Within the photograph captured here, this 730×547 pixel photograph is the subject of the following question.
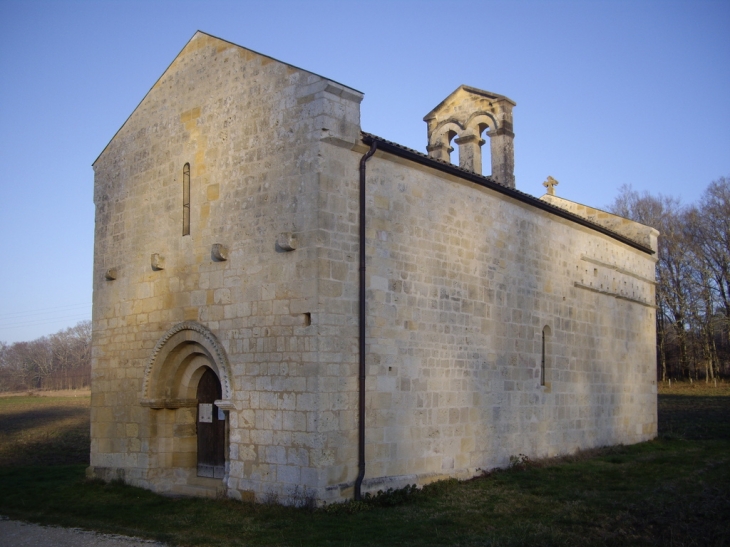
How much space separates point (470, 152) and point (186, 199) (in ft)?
25.3

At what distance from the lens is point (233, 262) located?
11.5 m

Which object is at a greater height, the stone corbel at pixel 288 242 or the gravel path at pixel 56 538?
the stone corbel at pixel 288 242

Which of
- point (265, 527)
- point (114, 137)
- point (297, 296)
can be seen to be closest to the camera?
point (265, 527)

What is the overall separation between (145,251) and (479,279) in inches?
249

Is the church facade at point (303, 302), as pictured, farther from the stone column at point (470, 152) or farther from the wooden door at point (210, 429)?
the stone column at point (470, 152)

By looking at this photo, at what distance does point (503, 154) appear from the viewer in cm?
1773

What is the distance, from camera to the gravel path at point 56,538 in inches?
347

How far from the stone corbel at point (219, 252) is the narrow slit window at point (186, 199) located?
3.77ft

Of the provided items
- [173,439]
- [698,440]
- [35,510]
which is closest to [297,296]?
[173,439]

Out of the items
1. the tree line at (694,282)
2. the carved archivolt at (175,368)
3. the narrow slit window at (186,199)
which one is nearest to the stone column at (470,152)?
the narrow slit window at (186,199)

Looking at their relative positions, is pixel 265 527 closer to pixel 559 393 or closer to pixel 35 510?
pixel 35 510

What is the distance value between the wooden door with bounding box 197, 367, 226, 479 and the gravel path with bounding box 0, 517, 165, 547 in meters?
2.75

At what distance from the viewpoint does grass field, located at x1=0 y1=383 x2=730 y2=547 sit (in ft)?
28.0

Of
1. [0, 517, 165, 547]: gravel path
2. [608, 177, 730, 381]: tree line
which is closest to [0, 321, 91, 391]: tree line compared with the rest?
[608, 177, 730, 381]: tree line
